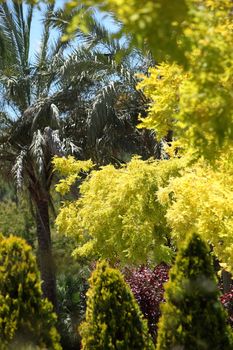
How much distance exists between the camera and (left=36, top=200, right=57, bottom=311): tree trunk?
50.3 feet

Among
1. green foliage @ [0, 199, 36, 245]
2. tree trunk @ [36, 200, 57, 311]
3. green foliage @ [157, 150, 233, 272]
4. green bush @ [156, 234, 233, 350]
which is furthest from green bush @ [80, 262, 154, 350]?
green foliage @ [0, 199, 36, 245]

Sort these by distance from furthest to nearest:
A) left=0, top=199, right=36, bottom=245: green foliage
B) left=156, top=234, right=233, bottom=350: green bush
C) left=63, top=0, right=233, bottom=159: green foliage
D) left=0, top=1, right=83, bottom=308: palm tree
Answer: left=0, top=199, right=36, bottom=245: green foliage < left=0, top=1, right=83, bottom=308: palm tree < left=156, top=234, right=233, bottom=350: green bush < left=63, top=0, right=233, bottom=159: green foliage

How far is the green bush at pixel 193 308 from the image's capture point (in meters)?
5.86

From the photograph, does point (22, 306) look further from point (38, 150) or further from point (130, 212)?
point (38, 150)

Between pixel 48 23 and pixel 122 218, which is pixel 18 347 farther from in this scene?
pixel 48 23

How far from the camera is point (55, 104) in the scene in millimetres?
15086

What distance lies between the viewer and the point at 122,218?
31.6 ft

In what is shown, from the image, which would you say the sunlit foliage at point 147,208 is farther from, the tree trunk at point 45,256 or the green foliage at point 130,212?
the tree trunk at point 45,256

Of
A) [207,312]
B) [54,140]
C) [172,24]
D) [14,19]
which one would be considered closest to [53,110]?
[54,140]

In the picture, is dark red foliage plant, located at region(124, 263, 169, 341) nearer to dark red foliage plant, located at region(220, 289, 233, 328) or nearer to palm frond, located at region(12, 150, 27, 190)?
dark red foliage plant, located at region(220, 289, 233, 328)

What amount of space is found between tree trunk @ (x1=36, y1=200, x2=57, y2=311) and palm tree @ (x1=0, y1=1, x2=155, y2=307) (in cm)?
3

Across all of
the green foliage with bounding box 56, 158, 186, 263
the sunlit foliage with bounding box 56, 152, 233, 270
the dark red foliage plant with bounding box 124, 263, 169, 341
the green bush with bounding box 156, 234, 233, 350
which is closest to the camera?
the green bush with bounding box 156, 234, 233, 350

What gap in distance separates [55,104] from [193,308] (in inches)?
395

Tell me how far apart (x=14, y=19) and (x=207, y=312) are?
1169cm
